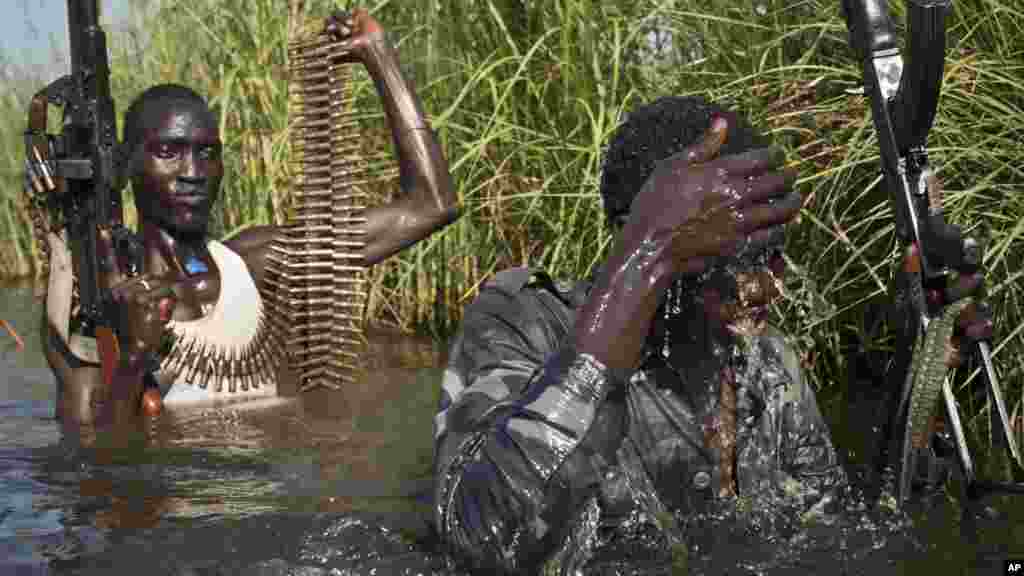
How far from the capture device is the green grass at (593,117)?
16.5 feet

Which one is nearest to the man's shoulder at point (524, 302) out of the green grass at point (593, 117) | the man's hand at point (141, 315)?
the green grass at point (593, 117)

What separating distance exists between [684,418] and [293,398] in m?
3.05

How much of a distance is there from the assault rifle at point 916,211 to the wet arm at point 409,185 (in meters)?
2.57

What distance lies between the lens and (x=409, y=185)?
18.8 feet

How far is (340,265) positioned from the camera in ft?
18.4

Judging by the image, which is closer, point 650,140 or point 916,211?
point 650,140

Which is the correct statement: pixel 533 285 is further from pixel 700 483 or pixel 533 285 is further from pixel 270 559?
pixel 270 559

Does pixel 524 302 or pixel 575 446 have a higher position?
pixel 524 302

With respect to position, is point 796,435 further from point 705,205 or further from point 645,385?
point 705,205

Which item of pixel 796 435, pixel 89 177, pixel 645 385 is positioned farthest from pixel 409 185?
pixel 645 385

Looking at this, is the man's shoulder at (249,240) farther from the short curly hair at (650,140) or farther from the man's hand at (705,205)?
the man's hand at (705,205)

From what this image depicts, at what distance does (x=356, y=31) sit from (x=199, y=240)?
1.02 meters

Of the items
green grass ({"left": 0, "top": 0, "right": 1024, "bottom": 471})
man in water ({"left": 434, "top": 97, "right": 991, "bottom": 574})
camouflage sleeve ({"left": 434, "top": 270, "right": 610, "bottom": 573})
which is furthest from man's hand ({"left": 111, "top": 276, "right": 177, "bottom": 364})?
camouflage sleeve ({"left": 434, "top": 270, "right": 610, "bottom": 573})

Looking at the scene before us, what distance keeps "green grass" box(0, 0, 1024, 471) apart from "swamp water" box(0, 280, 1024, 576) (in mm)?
635
